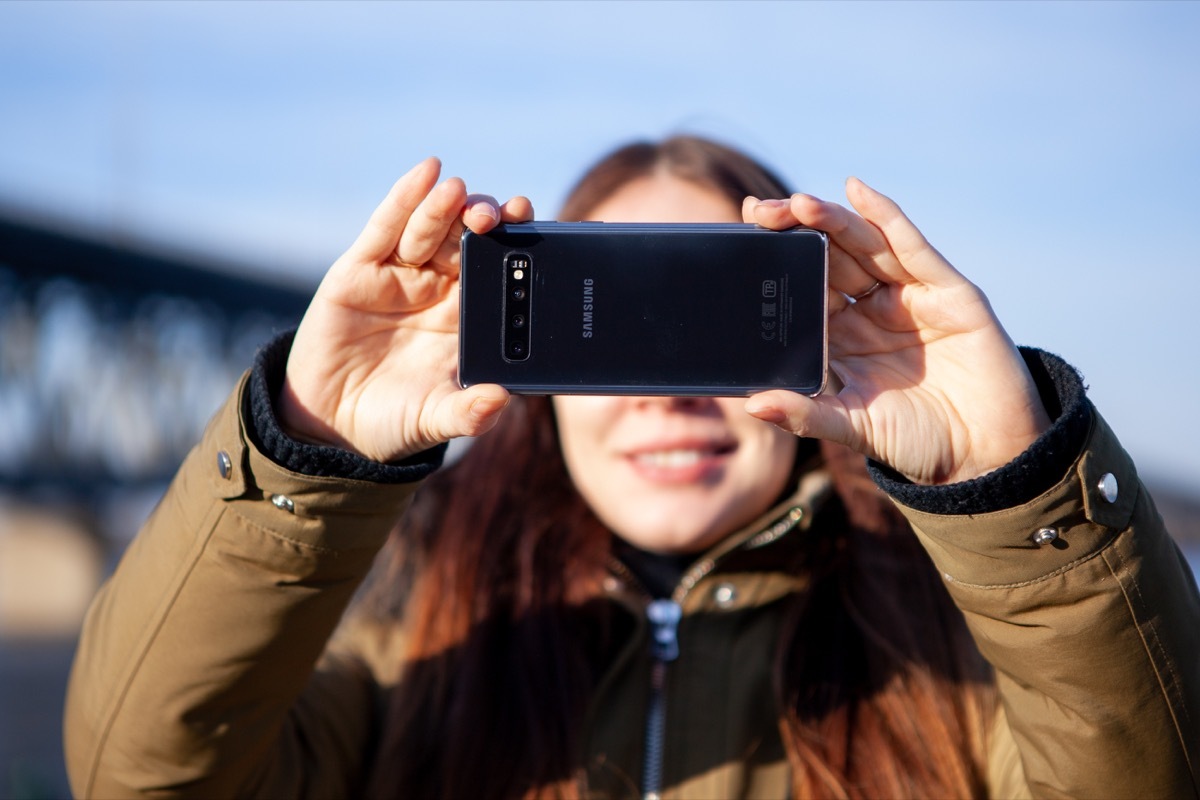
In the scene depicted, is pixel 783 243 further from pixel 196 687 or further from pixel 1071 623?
pixel 196 687

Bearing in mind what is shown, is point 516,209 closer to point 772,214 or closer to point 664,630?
Answer: point 772,214

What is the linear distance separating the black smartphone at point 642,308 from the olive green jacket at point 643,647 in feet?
1.10

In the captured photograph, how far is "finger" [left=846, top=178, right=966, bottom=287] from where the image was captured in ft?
6.26

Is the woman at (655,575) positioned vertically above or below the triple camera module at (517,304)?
below

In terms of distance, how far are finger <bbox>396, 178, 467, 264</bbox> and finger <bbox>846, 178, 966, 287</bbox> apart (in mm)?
683

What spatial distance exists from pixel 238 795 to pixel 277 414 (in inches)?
33.6

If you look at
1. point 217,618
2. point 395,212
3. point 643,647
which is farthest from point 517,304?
point 643,647

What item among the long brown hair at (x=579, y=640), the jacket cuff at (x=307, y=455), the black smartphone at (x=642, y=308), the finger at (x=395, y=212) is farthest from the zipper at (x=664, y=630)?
the finger at (x=395, y=212)

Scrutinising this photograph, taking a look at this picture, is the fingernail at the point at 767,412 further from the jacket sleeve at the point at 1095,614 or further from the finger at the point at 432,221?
the finger at the point at 432,221

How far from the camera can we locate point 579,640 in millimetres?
2721

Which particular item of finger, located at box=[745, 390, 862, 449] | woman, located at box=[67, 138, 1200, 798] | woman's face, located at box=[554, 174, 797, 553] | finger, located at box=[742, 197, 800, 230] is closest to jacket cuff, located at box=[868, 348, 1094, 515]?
woman, located at box=[67, 138, 1200, 798]

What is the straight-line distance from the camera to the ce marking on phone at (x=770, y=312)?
2.07m

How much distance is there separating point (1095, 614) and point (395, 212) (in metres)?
1.37

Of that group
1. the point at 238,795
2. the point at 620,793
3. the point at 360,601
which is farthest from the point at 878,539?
the point at 238,795
